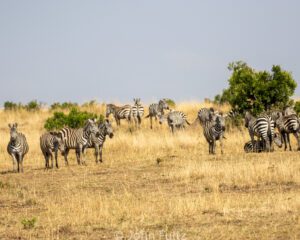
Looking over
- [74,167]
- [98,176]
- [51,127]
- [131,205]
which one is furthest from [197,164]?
[51,127]

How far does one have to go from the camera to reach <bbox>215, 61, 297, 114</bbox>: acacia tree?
30453 millimetres

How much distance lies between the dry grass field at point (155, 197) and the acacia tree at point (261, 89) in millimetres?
4137

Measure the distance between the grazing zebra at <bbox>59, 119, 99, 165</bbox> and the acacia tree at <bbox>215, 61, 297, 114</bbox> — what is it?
8.64 metres

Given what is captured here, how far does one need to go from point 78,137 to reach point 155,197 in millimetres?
8681

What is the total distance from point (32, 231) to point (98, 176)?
8201mm

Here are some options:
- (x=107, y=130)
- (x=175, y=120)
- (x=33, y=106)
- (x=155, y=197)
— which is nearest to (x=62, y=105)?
(x=33, y=106)

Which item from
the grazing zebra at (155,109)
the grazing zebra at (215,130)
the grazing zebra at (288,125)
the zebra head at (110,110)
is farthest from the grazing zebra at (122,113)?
the grazing zebra at (288,125)

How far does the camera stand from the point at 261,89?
30391 mm

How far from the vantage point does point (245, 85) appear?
100 ft

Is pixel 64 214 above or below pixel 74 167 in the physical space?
below

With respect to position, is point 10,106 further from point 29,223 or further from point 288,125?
point 29,223

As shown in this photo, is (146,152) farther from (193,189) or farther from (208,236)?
(208,236)

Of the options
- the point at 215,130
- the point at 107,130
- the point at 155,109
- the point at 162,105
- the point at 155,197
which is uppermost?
the point at 162,105

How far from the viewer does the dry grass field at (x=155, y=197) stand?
1181cm
